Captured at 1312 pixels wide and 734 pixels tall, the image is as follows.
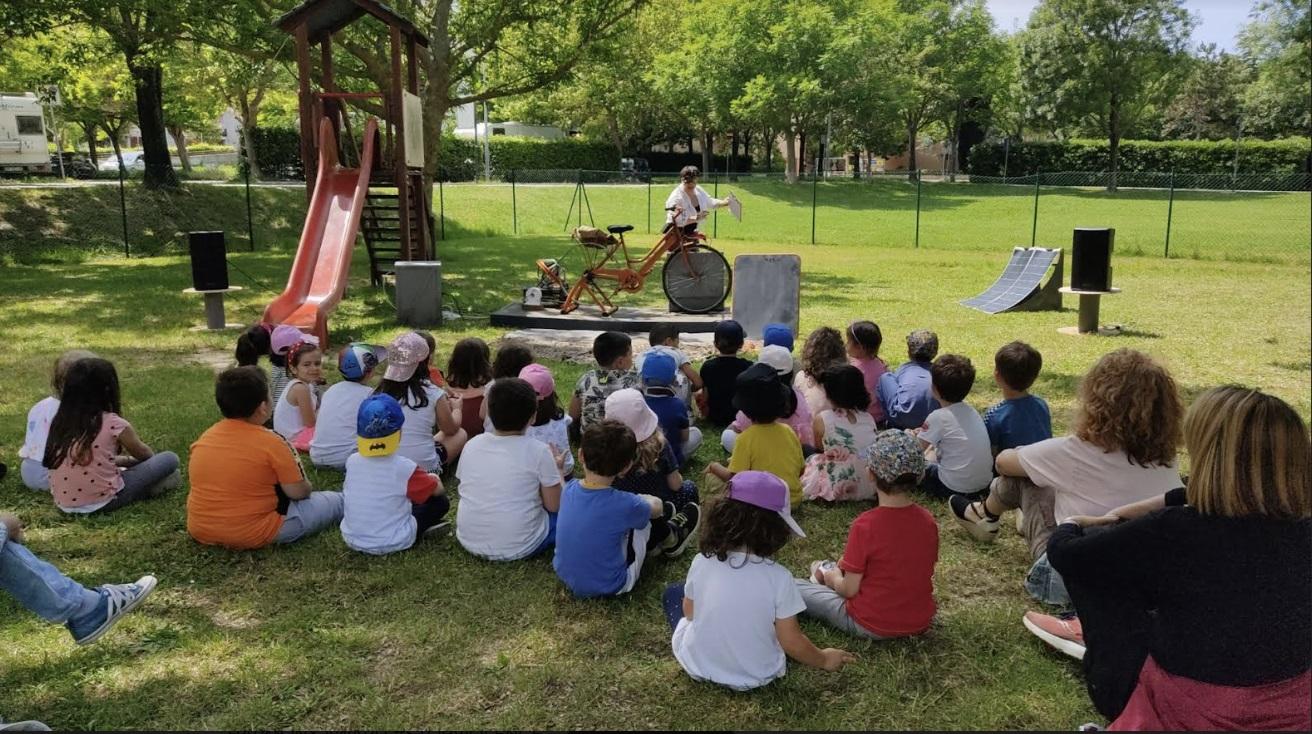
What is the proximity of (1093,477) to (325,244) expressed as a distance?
976 cm

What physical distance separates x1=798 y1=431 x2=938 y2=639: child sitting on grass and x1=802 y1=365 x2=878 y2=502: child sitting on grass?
4.65ft

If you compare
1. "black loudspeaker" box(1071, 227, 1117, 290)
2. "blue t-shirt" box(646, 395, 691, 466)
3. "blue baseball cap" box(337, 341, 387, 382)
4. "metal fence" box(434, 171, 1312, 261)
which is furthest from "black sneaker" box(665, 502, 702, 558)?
"metal fence" box(434, 171, 1312, 261)

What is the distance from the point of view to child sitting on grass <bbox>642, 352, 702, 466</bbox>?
5.03m

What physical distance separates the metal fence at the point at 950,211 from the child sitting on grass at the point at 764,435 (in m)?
17.6

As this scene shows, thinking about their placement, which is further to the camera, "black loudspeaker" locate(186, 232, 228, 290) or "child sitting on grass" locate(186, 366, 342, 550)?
"black loudspeaker" locate(186, 232, 228, 290)

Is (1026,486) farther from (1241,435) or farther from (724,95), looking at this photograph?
(724,95)

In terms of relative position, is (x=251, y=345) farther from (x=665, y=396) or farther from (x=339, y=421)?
(x=665, y=396)

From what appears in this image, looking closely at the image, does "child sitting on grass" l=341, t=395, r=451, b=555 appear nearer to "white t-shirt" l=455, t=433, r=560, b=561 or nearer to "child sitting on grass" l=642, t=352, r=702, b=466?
"white t-shirt" l=455, t=433, r=560, b=561

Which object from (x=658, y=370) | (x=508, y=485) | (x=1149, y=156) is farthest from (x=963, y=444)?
(x=1149, y=156)

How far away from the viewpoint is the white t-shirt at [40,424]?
4.88 meters

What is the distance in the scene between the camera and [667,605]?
3717 mm

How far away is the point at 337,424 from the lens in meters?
5.51

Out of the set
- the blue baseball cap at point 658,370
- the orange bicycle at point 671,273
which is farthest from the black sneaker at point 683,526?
the orange bicycle at point 671,273

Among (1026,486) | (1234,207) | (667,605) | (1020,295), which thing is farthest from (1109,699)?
(1234,207)
